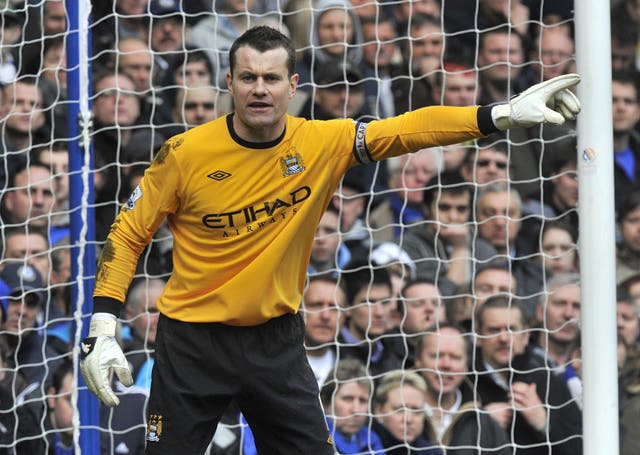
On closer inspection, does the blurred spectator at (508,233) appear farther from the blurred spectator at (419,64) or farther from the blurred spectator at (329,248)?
the blurred spectator at (329,248)

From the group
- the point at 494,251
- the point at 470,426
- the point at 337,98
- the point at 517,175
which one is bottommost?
the point at 470,426

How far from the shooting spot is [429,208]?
5359mm

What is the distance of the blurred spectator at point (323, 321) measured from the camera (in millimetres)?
5176

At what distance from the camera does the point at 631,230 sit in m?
5.31

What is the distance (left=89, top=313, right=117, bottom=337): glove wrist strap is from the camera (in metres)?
3.54

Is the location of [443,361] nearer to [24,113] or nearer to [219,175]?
[219,175]

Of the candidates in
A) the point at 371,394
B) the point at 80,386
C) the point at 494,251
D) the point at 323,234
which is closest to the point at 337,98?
the point at 323,234

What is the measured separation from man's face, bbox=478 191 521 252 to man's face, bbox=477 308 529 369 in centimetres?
32

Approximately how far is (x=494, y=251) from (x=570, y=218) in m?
0.39

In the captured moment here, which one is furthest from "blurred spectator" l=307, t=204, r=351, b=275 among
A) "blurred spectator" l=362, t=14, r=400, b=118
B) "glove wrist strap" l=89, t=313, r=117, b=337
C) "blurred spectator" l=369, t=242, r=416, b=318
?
"glove wrist strap" l=89, t=313, r=117, b=337

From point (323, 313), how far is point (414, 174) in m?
0.77

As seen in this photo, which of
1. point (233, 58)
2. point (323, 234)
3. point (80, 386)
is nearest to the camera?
point (233, 58)

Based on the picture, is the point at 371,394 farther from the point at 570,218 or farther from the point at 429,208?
the point at 570,218

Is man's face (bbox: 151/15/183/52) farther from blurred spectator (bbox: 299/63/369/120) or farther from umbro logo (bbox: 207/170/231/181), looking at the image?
umbro logo (bbox: 207/170/231/181)
